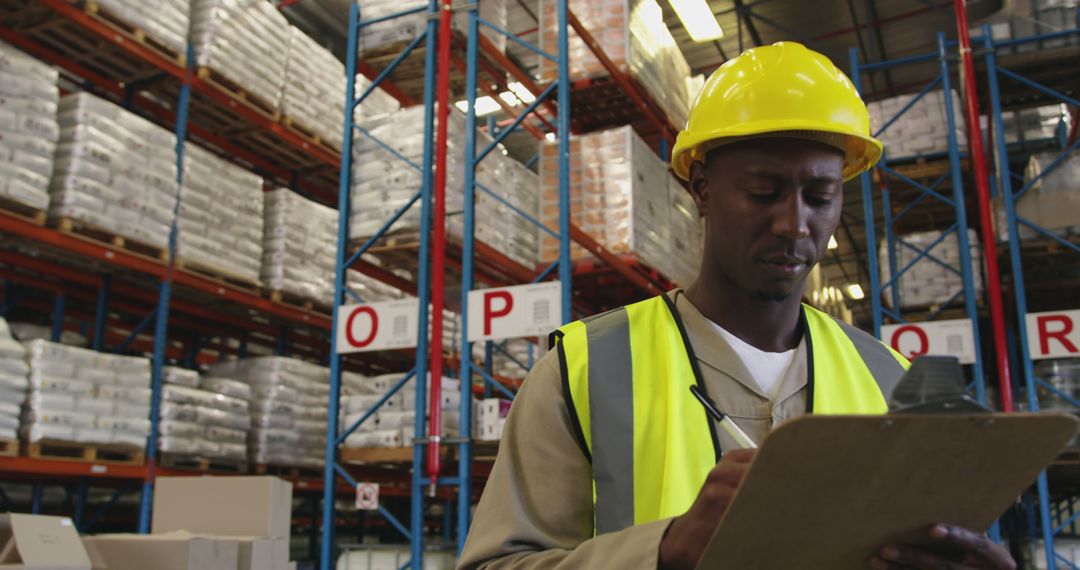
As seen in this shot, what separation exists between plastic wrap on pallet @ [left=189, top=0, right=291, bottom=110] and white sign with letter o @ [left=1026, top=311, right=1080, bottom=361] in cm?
754

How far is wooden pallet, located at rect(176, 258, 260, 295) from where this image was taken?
8.60 meters

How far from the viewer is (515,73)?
9.78 metres

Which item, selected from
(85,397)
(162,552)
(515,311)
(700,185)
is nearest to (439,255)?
(515,311)

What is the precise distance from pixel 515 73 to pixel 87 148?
4156mm

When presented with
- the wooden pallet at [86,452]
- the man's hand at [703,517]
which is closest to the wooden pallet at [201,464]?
the wooden pallet at [86,452]

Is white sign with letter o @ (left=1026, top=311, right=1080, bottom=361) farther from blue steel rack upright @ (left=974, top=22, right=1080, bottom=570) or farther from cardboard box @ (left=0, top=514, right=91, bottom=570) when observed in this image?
cardboard box @ (left=0, top=514, right=91, bottom=570)

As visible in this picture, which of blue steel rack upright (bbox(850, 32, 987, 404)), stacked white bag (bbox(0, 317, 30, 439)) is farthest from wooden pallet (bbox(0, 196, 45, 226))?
blue steel rack upright (bbox(850, 32, 987, 404))

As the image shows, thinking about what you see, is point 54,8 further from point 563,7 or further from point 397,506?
point 397,506

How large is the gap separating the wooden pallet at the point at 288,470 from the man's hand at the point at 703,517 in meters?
8.85

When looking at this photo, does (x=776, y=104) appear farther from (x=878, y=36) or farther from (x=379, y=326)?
(x=878, y=36)

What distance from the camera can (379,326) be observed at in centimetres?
786

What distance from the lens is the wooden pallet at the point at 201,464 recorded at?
8484 mm

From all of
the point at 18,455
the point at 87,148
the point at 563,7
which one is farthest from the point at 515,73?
the point at 18,455

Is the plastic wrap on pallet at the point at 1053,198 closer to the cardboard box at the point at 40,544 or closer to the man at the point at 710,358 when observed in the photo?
the cardboard box at the point at 40,544
